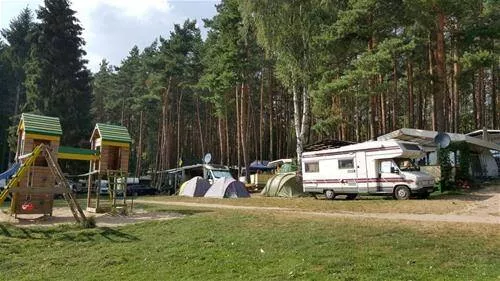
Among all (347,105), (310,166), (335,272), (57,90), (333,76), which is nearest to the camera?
(335,272)

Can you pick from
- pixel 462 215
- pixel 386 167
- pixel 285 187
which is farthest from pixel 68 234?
pixel 285 187

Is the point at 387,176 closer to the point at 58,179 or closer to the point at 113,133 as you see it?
the point at 113,133

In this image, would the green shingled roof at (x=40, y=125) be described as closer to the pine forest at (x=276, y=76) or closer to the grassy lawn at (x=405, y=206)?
the grassy lawn at (x=405, y=206)

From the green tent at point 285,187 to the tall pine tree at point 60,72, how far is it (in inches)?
795

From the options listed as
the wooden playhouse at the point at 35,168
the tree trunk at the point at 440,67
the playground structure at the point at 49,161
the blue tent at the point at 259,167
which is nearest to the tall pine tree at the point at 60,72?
the blue tent at the point at 259,167

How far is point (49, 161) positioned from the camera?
14.4 m

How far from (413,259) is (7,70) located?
55727mm

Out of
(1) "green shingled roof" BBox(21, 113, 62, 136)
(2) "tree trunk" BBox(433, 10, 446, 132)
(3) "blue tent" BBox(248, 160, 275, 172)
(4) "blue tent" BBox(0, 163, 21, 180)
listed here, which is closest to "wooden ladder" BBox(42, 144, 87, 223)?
(4) "blue tent" BBox(0, 163, 21, 180)

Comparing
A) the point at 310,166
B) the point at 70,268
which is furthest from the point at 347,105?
the point at 70,268

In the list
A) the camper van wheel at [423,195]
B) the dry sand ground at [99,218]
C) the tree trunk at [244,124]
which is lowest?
the dry sand ground at [99,218]

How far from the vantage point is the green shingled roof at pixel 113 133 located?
18.3 meters

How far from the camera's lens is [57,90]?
3900cm

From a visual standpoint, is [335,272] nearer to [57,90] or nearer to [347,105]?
[347,105]

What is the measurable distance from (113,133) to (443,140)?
14.1 metres
